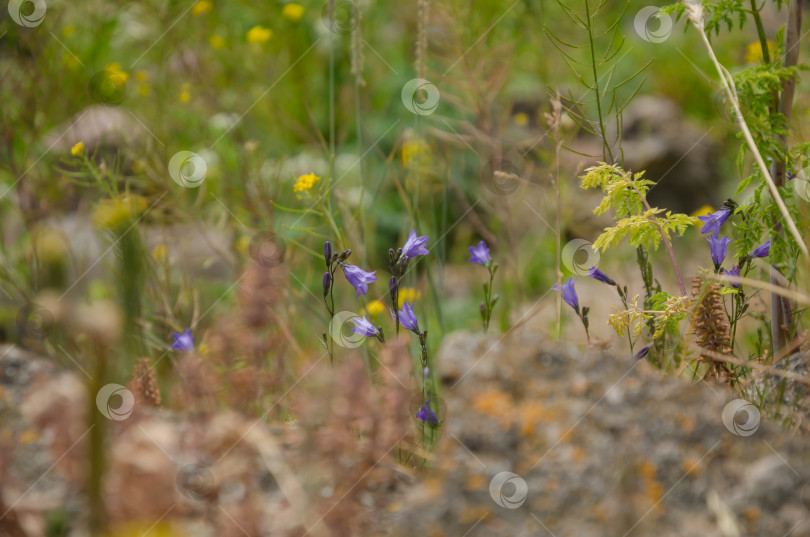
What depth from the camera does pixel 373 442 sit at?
0.92 meters

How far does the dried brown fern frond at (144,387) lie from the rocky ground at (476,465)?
0.67ft

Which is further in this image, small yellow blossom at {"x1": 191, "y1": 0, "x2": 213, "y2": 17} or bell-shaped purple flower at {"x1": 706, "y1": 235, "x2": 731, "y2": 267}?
small yellow blossom at {"x1": 191, "y1": 0, "x2": 213, "y2": 17}

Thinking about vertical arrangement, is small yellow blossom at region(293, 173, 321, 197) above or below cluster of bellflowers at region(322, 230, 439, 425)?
above

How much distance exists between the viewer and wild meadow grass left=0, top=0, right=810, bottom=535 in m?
1.26

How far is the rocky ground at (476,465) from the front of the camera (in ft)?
2.68

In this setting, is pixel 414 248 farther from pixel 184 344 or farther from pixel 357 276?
pixel 184 344

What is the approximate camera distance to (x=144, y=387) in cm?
123

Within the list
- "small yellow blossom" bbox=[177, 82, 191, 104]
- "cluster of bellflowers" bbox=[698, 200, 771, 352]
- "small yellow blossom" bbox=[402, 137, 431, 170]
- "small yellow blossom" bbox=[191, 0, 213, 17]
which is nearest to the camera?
"cluster of bellflowers" bbox=[698, 200, 771, 352]

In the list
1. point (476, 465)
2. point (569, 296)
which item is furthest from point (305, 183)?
point (476, 465)

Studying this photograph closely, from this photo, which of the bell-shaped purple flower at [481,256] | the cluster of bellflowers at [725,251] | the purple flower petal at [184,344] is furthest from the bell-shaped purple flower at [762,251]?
Result: the purple flower petal at [184,344]

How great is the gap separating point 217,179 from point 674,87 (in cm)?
353

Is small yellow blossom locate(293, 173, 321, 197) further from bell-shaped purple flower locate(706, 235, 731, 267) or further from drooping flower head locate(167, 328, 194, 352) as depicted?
bell-shaped purple flower locate(706, 235, 731, 267)

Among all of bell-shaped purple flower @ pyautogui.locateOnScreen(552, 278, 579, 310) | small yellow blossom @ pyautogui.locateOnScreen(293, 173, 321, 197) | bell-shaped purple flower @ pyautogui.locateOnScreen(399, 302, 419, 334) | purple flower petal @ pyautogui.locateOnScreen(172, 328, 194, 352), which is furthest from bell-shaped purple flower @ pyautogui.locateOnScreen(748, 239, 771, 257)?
purple flower petal @ pyautogui.locateOnScreen(172, 328, 194, 352)

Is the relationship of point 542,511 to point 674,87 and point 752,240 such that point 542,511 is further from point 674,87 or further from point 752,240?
point 674,87
